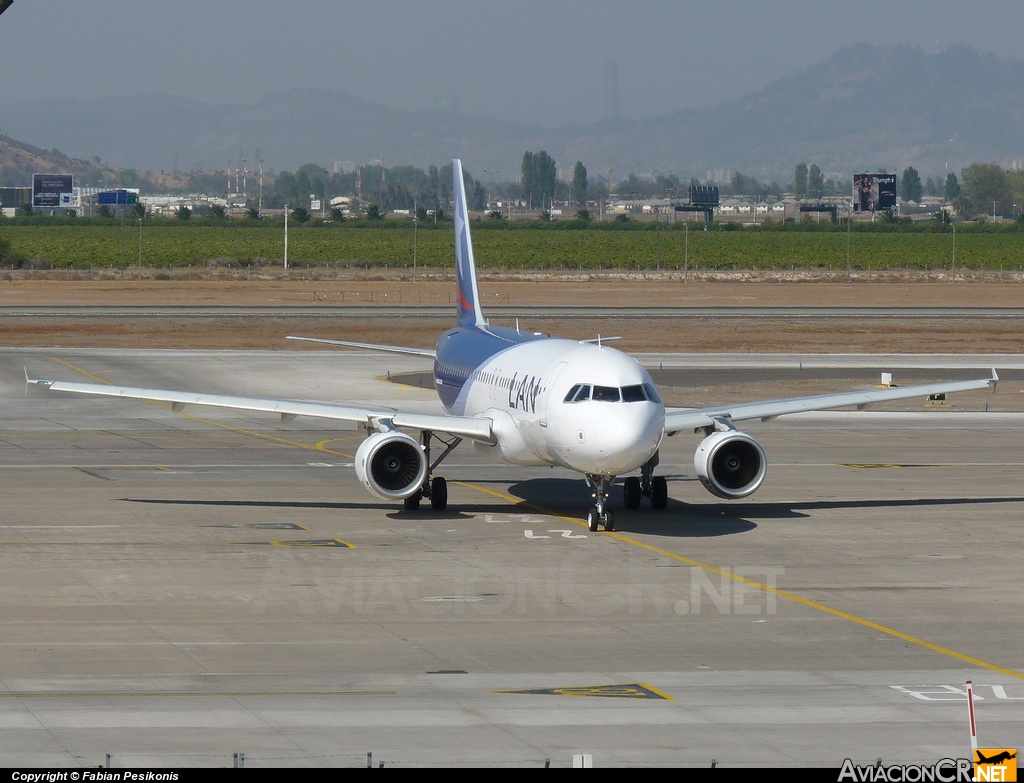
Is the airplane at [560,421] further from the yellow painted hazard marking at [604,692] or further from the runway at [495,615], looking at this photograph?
the yellow painted hazard marking at [604,692]

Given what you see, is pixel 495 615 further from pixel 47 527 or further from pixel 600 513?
pixel 47 527

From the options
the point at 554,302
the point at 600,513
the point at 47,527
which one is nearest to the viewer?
the point at 47,527

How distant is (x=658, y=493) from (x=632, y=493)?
686 millimetres

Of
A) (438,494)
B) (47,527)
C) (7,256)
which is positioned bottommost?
(47,527)

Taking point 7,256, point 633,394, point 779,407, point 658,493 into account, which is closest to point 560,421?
point 633,394

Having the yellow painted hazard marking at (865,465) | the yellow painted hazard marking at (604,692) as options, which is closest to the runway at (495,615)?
the yellow painted hazard marking at (604,692)

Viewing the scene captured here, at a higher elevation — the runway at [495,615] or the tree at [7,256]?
the tree at [7,256]

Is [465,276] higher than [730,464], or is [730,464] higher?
[465,276]

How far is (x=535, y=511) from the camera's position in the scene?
38.7 metres

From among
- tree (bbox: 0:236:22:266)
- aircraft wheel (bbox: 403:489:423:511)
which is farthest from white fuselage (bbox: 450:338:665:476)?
tree (bbox: 0:236:22:266)

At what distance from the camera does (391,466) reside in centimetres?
3625

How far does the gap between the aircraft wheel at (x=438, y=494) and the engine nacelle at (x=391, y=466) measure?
1.82 meters

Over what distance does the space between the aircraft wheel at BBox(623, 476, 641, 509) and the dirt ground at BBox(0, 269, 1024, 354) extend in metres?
51.5

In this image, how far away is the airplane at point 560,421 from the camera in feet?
109
